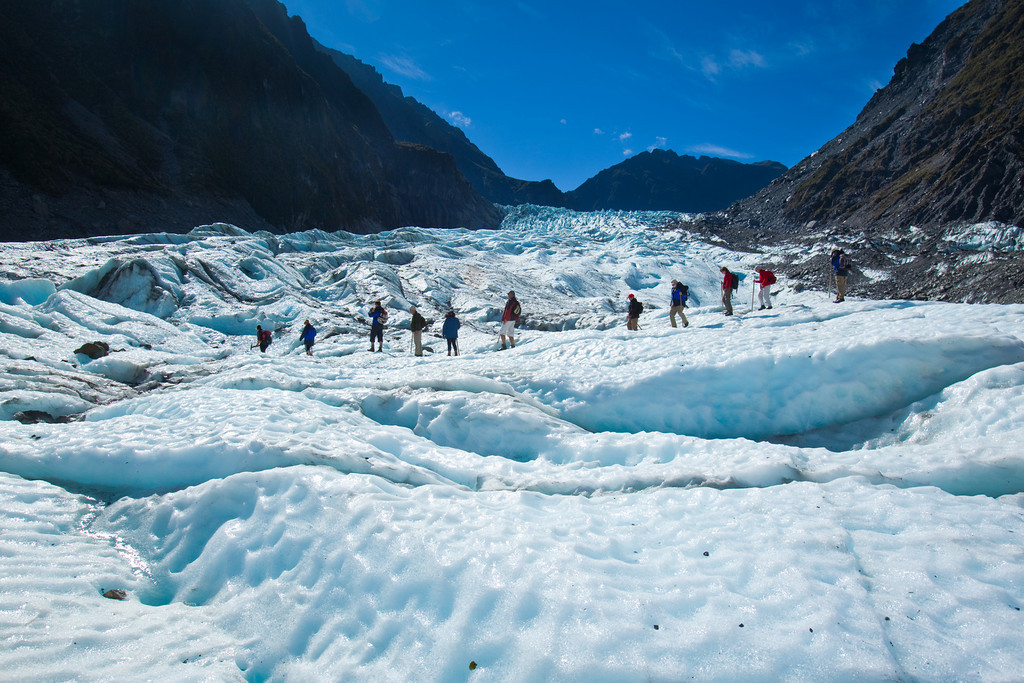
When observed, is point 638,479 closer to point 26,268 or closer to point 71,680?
point 71,680

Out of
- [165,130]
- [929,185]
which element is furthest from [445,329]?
[929,185]

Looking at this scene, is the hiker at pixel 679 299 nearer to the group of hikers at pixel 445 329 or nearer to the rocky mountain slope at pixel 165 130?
the group of hikers at pixel 445 329

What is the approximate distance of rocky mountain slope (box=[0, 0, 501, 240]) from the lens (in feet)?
133

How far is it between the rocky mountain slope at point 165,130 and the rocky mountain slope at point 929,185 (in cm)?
5917

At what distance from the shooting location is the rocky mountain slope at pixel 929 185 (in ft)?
116

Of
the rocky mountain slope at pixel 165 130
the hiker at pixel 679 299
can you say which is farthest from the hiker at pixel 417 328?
Result: the rocky mountain slope at pixel 165 130

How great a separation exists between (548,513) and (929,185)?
69.4 m

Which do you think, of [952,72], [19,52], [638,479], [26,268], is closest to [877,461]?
[638,479]

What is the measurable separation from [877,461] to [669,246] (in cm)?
6163

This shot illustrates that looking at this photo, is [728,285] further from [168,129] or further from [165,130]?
[168,129]

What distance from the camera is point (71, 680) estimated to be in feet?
9.24

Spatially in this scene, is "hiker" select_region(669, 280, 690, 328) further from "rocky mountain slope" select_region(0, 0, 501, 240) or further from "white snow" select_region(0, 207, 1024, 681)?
"rocky mountain slope" select_region(0, 0, 501, 240)

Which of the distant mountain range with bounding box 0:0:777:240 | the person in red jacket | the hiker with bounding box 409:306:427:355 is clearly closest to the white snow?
the person in red jacket

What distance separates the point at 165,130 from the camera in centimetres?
5719
